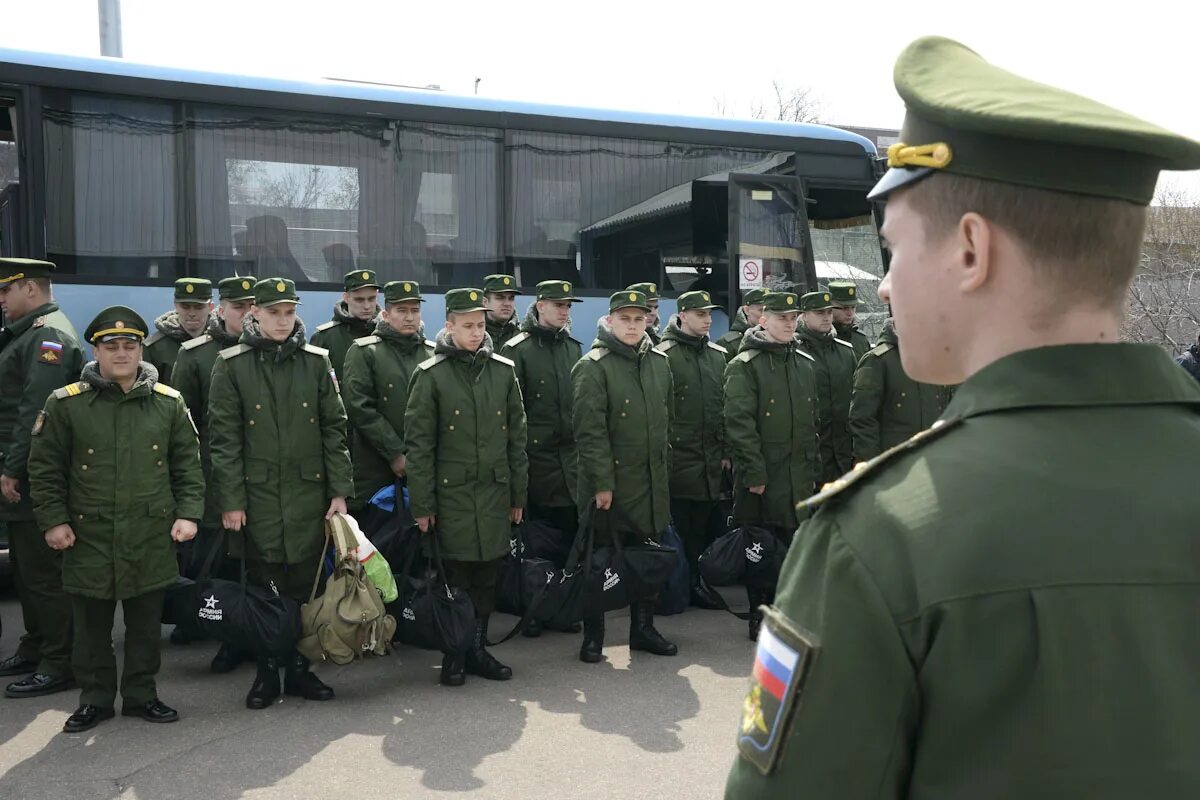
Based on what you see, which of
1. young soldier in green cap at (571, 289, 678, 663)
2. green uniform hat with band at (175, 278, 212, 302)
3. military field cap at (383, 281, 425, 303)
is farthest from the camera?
green uniform hat with band at (175, 278, 212, 302)

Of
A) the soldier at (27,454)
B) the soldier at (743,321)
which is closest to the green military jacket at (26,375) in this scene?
the soldier at (27,454)

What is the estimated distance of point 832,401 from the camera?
26.5 ft

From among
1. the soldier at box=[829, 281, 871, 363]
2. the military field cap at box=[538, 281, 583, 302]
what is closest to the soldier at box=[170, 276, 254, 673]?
the military field cap at box=[538, 281, 583, 302]

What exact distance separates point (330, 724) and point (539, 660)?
4.72 feet

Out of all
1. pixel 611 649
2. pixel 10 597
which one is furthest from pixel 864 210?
pixel 10 597

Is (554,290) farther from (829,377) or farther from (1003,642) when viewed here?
(1003,642)

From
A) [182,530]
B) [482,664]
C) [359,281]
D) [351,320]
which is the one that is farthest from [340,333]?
[482,664]

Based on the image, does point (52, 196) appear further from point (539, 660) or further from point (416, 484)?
point (539, 660)

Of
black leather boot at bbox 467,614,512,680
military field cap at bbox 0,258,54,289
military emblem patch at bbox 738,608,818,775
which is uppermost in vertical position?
military field cap at bbox 0,258,54,289

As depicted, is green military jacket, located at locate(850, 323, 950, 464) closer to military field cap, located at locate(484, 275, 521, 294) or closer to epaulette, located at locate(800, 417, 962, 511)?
military field cap, located at locate(484, 275, 521, 294)

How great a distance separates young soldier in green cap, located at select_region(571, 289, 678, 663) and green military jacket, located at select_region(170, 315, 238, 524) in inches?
84.4

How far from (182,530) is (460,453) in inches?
57.5

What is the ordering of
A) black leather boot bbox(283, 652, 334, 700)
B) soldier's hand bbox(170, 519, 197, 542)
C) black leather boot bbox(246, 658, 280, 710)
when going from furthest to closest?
black leather boot bbox(283, 652, 334, 700), black leather boot bbox(246, 658, 280, 710), soldier's hand bbox(170, 519, 197, 542)

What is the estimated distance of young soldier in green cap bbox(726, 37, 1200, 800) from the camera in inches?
37.9
